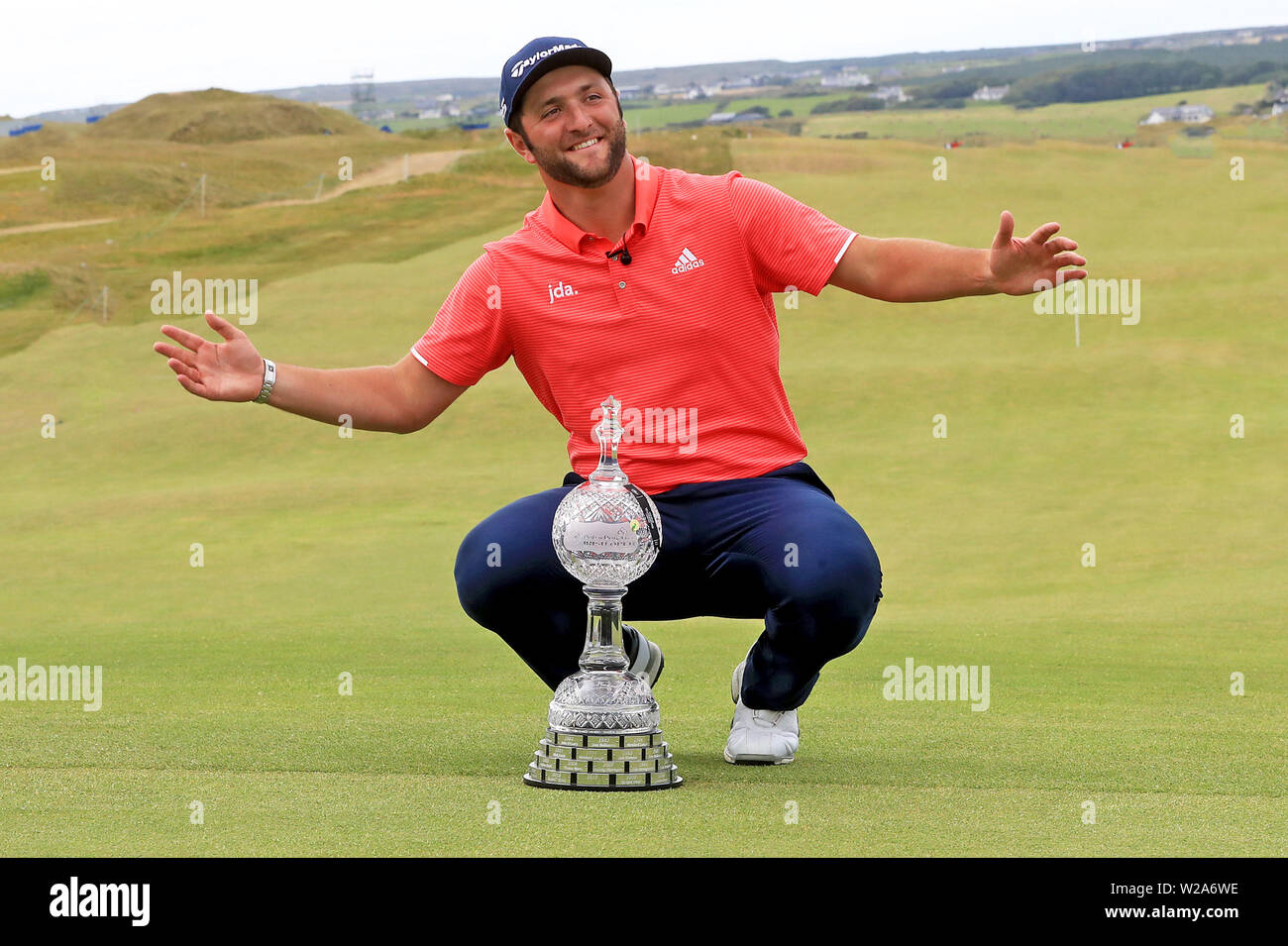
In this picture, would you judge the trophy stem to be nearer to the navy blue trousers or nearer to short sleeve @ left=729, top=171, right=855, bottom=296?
the navy blue trousers

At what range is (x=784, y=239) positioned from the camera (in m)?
4.38

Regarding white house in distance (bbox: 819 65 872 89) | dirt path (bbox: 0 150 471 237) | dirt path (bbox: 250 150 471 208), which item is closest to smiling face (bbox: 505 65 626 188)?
dirt path (bbox: 0 150 471 237)

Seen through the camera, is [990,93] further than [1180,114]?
Yes

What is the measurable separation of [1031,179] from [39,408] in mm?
13534

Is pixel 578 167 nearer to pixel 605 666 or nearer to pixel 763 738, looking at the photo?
pixel 605 666

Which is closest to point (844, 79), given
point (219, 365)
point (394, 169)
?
point (394, 169)

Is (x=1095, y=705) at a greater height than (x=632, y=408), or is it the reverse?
(x=632, y=408)

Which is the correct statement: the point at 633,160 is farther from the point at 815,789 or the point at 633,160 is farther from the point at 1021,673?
the point at 1021,673

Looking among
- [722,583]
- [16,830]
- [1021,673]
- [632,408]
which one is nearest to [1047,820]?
[722,583]

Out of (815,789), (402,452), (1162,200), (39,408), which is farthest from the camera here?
(1162,200)

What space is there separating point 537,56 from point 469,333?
0.75 m

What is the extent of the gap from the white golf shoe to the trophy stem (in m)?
0.37

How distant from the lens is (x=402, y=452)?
14.7m

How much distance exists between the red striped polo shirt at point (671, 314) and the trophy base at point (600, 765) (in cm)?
Answer: 80
